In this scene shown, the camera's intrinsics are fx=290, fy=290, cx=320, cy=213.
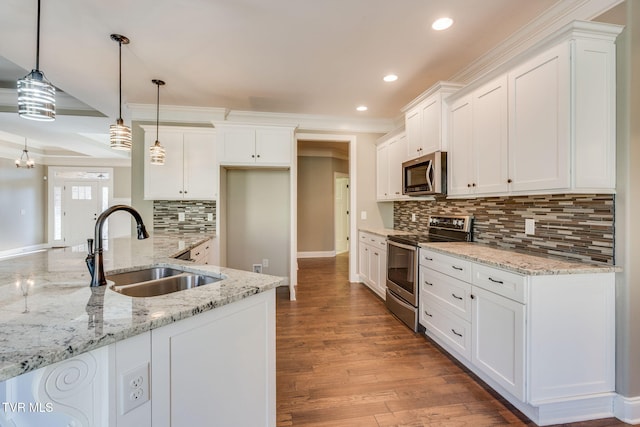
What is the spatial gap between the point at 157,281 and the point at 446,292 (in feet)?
6.89

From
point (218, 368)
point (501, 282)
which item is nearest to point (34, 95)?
point (218, 368)

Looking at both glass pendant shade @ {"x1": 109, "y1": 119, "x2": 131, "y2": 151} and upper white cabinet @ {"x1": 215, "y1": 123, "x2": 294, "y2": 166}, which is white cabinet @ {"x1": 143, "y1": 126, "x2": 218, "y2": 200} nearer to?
upper white cabinet @ {"x1": 215, "y1": 123, "x2": 294, "y2": 166}

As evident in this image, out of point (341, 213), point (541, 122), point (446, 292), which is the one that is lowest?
point (446, 292)

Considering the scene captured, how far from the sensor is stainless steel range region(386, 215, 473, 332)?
2861mm

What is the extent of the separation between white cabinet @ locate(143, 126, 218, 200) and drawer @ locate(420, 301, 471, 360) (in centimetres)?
291

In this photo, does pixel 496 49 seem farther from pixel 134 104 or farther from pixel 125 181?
pixel 125 181

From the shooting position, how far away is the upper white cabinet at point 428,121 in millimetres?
2795

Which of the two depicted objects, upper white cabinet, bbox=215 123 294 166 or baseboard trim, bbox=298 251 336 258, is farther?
baseboard trim, bbox=298 251 336 258

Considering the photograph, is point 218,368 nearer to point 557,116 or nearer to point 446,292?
point 446,292

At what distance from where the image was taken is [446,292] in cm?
237

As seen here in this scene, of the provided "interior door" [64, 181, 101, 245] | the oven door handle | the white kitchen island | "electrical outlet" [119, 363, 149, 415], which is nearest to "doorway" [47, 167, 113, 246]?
"interior door" [64, 181, 101, 245]

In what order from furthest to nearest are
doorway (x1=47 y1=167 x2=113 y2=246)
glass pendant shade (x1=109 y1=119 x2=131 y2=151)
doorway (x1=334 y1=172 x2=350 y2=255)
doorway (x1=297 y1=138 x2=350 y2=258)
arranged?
doorway (x1=47 y1=167 x2=113 y2=246) → doorway (x1=334 y1=172 x2=350 y2=255) → doorway (x1=297 y1=138 x2=350 y2=258) → glass pendant shade (x1=109 y1=119 x2=131 y2=151)

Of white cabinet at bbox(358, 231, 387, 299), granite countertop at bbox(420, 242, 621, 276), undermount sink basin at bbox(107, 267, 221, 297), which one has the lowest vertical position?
white cabinet at bbox(358, 231, 387, 299)

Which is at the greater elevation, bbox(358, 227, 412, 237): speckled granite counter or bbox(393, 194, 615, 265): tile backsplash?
bbox(393, 194, 615, 265): tile backsplash
